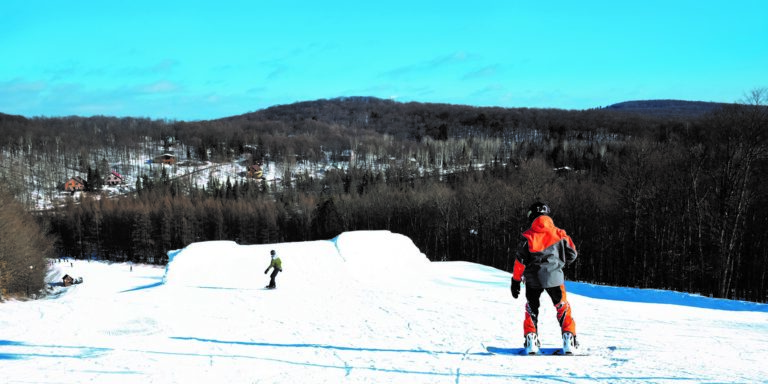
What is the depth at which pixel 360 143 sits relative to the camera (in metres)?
188

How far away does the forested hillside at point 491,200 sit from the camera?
90.2ft

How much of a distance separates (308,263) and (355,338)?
1523cm

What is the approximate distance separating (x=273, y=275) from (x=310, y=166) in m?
152

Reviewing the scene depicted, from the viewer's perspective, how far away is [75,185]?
12681cm

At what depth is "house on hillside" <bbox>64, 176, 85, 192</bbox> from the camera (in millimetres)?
126438

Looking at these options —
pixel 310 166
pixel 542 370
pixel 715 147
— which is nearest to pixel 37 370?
pixel 542 370

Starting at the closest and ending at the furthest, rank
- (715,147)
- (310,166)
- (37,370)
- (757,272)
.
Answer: (37,370)
(715,147)
(757,272)
(310,166)

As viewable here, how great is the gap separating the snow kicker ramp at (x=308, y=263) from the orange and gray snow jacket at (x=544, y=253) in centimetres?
1202

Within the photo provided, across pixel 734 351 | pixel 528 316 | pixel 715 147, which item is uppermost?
pixel 715 147

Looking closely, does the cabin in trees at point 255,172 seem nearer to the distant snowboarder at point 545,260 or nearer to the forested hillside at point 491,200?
the forested hillside at point 491,200

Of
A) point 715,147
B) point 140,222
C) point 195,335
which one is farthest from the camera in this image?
point 140,222

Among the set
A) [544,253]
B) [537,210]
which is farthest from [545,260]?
[537,210]

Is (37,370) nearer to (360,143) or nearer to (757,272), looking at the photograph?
(757,272)

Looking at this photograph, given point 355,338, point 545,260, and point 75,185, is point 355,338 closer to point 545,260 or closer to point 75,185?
point 545,260
